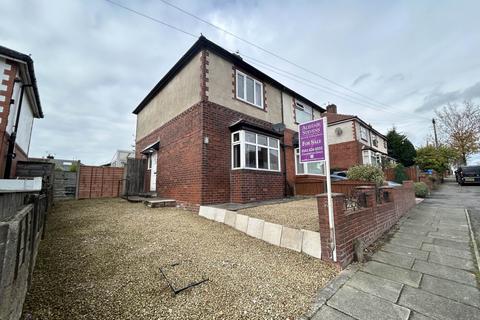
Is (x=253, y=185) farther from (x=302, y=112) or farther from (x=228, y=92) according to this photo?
(x=302, y=112)

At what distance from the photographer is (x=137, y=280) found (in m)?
2.82

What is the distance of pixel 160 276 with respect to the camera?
297cm

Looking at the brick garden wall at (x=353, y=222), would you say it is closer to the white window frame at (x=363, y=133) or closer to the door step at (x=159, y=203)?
the door step at (x=159, y=203)

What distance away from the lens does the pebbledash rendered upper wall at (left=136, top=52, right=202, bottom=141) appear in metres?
8.36

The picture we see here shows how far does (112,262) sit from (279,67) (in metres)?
11.8

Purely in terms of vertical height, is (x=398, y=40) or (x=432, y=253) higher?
(x=398, y=40)

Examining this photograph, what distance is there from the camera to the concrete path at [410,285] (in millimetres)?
2375

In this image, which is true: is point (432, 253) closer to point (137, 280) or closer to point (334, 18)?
point (137, 280)

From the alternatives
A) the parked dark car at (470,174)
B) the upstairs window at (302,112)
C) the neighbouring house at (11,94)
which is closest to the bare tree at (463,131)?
the parked dark car at (470,174)

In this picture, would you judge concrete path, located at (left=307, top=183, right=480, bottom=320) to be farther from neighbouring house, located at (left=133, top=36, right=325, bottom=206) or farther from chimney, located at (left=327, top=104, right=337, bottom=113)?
chimney, located at (left=327, top=104, right=337, bottom=113)

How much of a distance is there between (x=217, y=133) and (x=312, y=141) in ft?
14.8

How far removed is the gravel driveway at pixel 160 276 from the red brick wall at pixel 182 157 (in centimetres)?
276

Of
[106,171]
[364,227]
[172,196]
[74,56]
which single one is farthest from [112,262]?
[106,171]

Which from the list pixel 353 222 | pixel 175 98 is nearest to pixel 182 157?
pixel 175 98
